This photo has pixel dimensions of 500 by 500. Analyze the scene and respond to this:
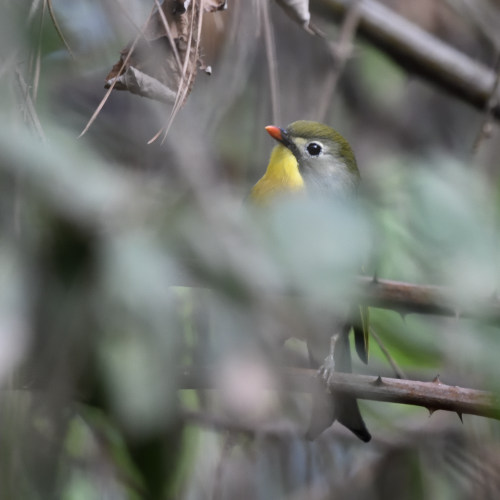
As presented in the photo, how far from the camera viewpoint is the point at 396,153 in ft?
11.8

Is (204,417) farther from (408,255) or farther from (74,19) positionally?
(74,19)

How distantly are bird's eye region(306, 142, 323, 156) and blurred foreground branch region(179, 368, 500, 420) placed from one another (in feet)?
3.25

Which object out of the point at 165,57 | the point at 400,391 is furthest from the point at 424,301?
the point at 165,57

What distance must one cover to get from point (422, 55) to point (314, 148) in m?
0.38

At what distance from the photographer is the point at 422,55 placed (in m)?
2.23

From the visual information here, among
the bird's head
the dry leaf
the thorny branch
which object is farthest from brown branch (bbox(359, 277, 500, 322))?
the dry leaf

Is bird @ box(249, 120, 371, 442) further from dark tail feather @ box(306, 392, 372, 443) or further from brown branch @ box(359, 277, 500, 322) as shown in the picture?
brown branch @ box(359, 277, 500, 322)

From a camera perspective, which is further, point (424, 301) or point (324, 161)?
point (324, 161)

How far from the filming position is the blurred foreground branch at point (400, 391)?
135 cm

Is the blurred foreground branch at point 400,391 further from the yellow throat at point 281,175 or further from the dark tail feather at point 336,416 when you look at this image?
the yellow throat at point 281,175

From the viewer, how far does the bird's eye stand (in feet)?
7.55

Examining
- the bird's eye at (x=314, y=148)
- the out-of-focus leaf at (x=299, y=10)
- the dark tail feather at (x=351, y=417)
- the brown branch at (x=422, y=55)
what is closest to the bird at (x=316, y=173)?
the bird's eye at (x=314, y=148)

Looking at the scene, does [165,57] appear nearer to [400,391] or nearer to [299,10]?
[299,10]

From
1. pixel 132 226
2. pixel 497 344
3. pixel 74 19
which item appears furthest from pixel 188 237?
pixel 497 344
